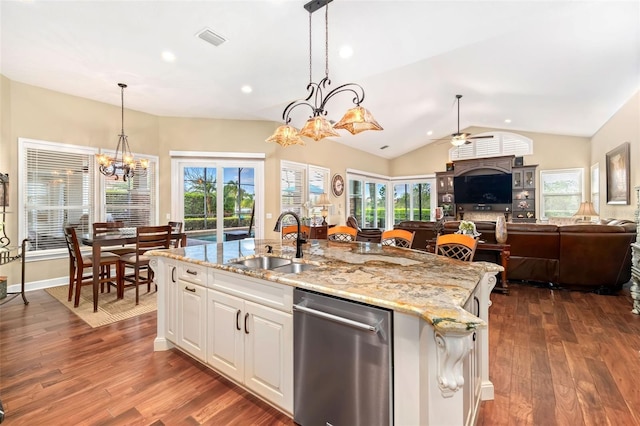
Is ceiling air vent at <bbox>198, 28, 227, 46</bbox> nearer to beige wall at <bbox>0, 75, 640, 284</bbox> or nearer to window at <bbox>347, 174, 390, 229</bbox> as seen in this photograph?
beige wall at <bbox>0, 75, 640, 284</bbox>

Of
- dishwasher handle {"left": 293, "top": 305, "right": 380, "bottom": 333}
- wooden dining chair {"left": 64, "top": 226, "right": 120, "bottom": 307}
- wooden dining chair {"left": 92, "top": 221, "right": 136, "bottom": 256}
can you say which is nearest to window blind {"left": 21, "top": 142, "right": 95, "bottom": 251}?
wooden dining chair {"left": 92, "top": 221, "right": 136, "bottom": 256}

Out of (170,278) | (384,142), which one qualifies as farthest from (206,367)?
(384,142)

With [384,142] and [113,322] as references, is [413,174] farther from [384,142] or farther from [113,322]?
[113,322]

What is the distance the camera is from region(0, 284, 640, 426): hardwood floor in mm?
1867

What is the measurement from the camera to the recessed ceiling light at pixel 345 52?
3.73 m

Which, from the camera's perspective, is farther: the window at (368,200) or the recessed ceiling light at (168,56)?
the window at (368,200)

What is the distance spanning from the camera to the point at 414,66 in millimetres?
4945

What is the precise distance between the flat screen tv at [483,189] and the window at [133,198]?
8.34 meters

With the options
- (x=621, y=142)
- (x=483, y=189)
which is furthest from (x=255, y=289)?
(x=483, y=189)

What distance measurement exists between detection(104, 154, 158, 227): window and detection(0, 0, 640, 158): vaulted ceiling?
1.30 metres

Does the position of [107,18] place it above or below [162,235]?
above

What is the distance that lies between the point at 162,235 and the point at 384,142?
266 inches

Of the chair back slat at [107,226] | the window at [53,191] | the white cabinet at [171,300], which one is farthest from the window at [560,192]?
the window at [53,191]

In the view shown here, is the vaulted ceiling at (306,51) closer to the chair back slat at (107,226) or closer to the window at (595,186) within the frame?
the window at (595,186)
